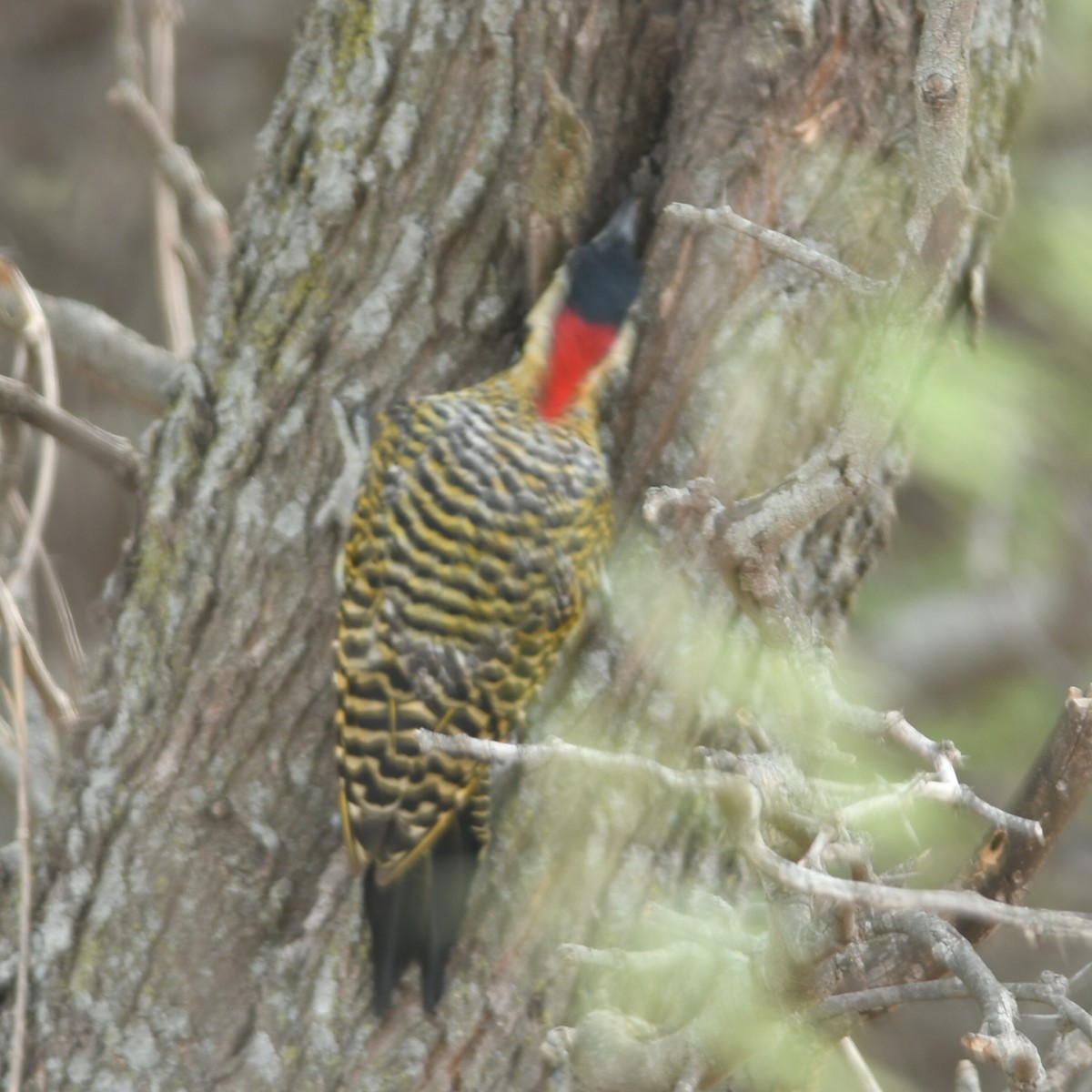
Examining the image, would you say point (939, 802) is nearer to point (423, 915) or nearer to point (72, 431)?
point (423, 915)

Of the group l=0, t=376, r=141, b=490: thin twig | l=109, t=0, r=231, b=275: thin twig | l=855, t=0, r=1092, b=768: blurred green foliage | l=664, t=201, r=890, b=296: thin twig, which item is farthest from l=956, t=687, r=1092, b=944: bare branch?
l=109, t=0, r=231, b=275: thin twig

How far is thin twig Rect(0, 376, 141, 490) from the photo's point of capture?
8.69 feet

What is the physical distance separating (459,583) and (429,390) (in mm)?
358

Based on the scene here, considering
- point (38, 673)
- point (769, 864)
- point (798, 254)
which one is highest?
point (798, 254)

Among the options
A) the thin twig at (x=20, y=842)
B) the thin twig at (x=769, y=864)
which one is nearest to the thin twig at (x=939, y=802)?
the thin twig at (x=769, y=864)

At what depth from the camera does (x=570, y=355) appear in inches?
104

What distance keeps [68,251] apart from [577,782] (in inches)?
132

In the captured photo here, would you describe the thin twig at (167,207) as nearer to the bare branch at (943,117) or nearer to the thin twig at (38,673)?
the thin twig at (38,673)

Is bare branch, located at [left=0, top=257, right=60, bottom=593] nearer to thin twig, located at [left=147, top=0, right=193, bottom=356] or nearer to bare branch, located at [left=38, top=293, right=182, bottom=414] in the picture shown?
bare branch, located at [left=38, top=293, right=182, bottom=414]

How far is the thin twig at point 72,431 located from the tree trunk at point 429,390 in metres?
0.09

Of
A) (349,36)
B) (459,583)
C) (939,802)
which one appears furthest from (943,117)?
(349,36)

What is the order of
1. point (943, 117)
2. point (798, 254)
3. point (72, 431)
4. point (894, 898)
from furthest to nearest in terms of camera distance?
point (72, 431), point (798, 254), point (943, 117), point (894, 898)

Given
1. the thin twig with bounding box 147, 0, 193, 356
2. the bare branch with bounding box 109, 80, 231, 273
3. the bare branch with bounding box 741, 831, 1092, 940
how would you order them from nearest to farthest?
the bare branch with bounding box 741, 831, 1092, 940, the bare branch with bounding box 109, 80, 231, 273, the thin twig with bounding box 147, 0, 193, 356

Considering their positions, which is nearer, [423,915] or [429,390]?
[423,915]
